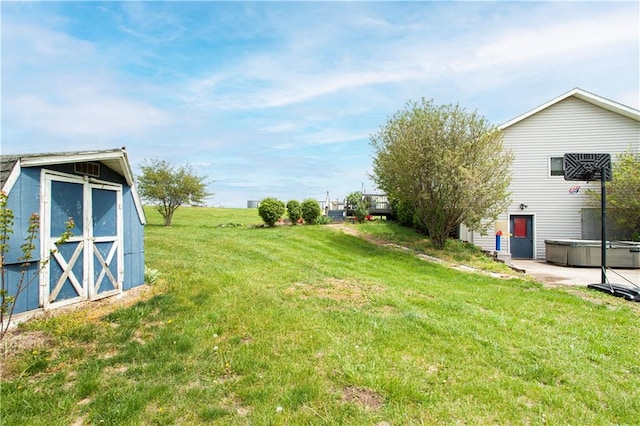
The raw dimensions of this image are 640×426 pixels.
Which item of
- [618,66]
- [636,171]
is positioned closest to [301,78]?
[618,66]

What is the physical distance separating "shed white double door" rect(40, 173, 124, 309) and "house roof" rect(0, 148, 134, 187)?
26cm

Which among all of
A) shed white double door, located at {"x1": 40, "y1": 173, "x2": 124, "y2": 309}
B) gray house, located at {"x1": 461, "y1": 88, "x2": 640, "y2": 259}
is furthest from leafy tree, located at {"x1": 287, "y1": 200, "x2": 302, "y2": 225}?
shed white double door, located at {"x1": 40, "y1": 173, "x2": 124, "y2": 309}

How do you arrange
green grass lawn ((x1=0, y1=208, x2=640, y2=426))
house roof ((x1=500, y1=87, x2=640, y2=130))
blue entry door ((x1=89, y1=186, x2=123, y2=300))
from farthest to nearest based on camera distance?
house roof ((x1=500, y1=87, x2=640, y2=130)) → blue entry door ((x1=89, y1=186, x2=123, y2=300)) → green grass lawn ((x1=0, y1=208, x2=640, y2=426))

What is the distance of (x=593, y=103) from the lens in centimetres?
1555

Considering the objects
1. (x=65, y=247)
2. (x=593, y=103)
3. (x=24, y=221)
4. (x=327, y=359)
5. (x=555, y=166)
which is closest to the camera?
(x=327, y=359)

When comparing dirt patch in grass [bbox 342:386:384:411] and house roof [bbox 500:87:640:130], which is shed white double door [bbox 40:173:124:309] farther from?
house roof [bbox 500:87:640:130]

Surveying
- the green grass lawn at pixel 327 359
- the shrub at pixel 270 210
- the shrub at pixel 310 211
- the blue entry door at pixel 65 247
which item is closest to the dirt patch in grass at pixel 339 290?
the green grass lawn at pixel 327 359

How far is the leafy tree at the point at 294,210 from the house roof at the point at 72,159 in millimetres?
11921

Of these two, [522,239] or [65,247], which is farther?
[522,239]

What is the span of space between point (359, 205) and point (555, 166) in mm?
10087

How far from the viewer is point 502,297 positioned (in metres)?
6.77

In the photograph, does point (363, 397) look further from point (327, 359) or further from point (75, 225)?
point (75, 225)

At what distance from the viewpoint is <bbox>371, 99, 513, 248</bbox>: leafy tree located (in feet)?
40.1

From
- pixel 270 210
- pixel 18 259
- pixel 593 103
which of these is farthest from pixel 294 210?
pixel 593 103
